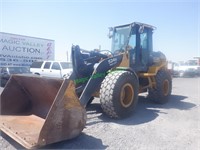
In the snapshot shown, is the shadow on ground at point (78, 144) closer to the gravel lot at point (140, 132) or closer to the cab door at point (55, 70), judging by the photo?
the gravel lot at point (140, 132)

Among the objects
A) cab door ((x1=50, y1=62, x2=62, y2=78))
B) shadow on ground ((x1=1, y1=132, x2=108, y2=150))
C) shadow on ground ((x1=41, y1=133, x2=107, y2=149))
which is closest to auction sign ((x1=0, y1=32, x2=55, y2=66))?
cab door ((x1=50, y1=62, x2=62, y2=78))

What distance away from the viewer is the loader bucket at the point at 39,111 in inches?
162

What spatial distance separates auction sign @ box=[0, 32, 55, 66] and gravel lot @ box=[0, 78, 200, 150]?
45.0 feet

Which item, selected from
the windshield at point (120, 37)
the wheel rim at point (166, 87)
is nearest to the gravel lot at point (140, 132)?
the wheel rim at point (166, 87)

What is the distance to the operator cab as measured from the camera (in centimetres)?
780

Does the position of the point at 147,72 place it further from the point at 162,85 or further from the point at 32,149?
the point at 32,149

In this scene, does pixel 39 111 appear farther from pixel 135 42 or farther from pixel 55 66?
pixel 55 66

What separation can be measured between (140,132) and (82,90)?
1.89 meters

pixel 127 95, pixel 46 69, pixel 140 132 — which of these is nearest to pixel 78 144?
pixel 140 132

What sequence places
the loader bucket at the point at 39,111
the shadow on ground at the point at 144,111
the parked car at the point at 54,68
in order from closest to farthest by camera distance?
the loader bucket at the point at 39,111 < the shadow on ground at the point at 144,111 < the parked car at the point at 54,68

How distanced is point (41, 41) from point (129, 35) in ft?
47.5

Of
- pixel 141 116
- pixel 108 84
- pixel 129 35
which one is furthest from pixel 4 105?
pixel 129 35

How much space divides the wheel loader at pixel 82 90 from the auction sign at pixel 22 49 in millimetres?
12844

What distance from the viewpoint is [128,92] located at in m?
6.57
